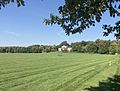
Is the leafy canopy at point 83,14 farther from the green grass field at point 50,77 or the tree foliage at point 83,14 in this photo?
the green grass field at point 50,77

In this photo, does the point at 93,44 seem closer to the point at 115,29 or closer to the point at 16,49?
the point at 16,49

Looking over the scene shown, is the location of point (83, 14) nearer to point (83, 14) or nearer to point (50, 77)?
point (83, 14)

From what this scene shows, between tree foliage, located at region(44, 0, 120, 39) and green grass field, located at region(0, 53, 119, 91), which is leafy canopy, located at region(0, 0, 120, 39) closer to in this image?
tree foliage, located at region(44, 0, 120, 39)

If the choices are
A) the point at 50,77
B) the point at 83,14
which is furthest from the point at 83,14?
the point at 50,77

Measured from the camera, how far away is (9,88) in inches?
709

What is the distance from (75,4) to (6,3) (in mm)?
2618

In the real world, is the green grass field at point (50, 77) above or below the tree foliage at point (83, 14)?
below

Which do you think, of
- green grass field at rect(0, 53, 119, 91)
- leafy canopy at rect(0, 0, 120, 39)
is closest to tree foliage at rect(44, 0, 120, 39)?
leafy canopy at rect(0, 0, 120, 39)

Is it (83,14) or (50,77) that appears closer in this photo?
(83,14)

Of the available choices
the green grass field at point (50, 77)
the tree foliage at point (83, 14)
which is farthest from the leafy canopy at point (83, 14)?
the green grass field at point (50, 77)

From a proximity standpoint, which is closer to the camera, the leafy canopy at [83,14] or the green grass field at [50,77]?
the leafy canopy at [83,14]

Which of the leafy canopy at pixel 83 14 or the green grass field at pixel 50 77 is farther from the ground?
the leafy canopy at pixel 83 14

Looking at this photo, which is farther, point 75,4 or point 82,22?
point 82,22

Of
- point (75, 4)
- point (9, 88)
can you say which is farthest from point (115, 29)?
point (9, 88)
